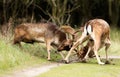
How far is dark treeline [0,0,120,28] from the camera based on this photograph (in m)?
26.0

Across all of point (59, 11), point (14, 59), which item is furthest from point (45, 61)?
point (59, 11)

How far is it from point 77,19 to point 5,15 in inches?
206

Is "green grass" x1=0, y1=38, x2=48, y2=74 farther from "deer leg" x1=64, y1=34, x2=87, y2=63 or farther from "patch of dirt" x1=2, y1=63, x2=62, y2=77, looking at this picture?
"deer leg" x1=64, y1=34, x2=87, y2=63

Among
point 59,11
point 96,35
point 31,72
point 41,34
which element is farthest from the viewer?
point 59,11

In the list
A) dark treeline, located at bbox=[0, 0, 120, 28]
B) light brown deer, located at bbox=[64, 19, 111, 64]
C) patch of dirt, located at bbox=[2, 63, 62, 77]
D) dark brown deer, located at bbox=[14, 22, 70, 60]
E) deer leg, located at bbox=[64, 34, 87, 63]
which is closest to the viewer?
patch of dirt, located at bbox=[2, 63, 62, 77]

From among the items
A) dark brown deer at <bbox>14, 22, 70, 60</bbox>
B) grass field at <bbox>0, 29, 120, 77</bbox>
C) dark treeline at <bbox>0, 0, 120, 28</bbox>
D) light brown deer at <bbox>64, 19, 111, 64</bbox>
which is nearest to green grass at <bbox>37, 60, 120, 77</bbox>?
grass field at <bbox>0, 29, 120, 77</bbox>

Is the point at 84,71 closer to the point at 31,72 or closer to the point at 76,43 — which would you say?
the point at 31,72

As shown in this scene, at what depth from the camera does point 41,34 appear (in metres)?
17.7

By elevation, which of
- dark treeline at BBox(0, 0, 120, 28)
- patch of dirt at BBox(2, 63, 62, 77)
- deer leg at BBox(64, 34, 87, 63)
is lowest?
patch of dirt at BBox(2, 63, 62, 77)

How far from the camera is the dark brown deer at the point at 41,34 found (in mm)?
17453

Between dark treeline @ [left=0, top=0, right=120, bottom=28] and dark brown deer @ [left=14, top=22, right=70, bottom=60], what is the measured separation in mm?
6164

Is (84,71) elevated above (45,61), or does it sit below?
above

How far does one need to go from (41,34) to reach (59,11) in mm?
8541

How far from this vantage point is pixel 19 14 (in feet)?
87.7
